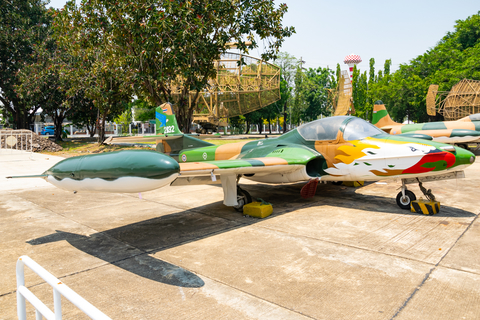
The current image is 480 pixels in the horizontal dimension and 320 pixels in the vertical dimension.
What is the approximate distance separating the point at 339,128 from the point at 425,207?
8.43 feet

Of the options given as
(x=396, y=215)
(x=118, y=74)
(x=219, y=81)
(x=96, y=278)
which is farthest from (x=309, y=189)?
(x=219, y=81)

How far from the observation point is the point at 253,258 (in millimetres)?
4781

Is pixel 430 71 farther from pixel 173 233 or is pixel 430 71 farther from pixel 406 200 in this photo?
pixel 173 233

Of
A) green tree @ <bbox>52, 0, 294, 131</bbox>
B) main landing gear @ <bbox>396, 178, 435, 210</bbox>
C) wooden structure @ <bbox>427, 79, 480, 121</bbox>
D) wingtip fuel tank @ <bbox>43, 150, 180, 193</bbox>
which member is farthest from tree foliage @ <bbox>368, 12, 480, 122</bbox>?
wingtip fuel tank @ <bbox>43, 150, 180, 193</bbox>

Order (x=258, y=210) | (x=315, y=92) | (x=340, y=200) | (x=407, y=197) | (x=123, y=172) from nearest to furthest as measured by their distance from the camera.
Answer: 1. (x=123, y=172)
2. (x=258, y=210)
3. (x=407, y=197)
4. (x=340, y=200)
5. (x=315, y=92)

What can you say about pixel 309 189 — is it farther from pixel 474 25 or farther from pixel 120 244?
pixel 474 25

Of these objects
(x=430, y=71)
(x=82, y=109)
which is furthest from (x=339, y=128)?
(x=430, y=71)

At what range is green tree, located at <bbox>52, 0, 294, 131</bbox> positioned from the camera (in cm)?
1620

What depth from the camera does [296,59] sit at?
206 ft

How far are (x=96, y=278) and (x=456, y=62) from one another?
145 feet

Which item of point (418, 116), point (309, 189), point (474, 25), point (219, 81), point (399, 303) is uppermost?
point (474, 25)

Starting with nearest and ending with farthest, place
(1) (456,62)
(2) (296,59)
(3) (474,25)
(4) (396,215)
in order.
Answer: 1. (4) (396,215)
2. (1) (456,62)
3. (3) (474,25)
4. (2) (296,59)

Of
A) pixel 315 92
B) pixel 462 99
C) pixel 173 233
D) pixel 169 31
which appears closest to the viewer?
pixel 173 233

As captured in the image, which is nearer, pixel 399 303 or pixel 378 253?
pixel 399 303
